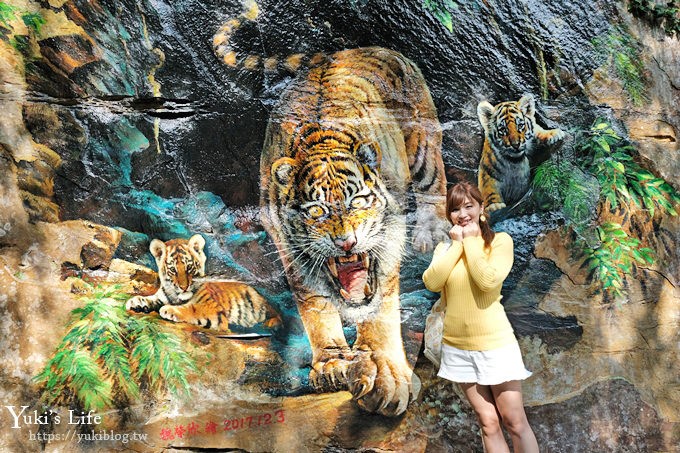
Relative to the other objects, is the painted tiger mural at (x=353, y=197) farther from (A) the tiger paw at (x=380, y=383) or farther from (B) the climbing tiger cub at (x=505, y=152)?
(B) the climbing tiger cub at (x=505, y=152)

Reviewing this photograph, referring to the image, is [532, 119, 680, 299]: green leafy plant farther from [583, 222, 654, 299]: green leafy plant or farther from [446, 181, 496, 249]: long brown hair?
[446, 181, 496, 249]: long brown hair

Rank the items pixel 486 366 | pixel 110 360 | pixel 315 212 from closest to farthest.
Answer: pixel 486 366
pixel 110 360
pixel 315 212

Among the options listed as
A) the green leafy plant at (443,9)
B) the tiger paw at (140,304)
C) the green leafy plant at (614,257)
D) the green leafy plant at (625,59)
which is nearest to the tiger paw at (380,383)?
the tiger paw at (140,304)

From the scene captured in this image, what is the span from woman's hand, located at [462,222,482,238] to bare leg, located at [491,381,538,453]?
1.97ft

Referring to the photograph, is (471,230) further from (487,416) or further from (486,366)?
(487,416)

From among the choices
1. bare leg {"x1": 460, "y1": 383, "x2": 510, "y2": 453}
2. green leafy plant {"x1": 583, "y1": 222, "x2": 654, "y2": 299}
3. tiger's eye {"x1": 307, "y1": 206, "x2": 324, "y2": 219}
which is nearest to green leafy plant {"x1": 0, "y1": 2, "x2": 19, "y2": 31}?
tiger's eye {"x1": 307, "y1": 206, "x2": 324, "y2": 219}

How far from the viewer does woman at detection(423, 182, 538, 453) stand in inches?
79.4

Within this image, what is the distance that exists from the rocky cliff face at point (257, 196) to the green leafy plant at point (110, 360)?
0.06 meters

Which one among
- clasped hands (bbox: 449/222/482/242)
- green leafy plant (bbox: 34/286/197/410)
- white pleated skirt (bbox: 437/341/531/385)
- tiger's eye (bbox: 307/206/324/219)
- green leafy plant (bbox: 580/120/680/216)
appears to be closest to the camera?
white pleated skirt (bbox: 437/341/531/385)

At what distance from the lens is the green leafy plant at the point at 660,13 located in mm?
3125

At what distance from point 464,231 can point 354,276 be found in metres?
0.96

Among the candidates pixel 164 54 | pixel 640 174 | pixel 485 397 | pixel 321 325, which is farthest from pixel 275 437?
pixel 640 174

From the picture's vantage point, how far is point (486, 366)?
201 centimetres

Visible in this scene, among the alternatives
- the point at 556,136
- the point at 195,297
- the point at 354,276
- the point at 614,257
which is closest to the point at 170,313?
the point at 195,297
